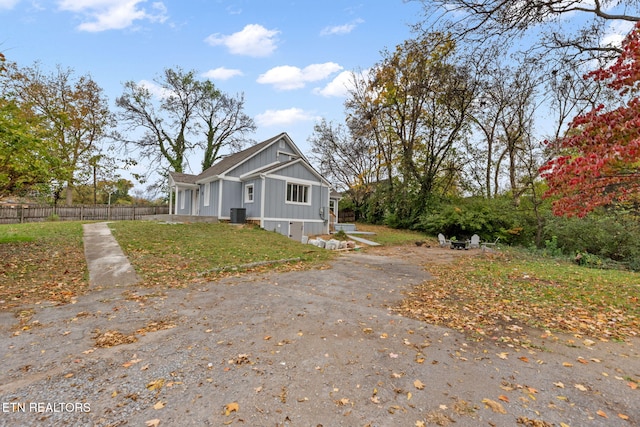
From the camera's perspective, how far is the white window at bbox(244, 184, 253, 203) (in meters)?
15.2

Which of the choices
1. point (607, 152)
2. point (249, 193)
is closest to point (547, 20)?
point (607, 152)

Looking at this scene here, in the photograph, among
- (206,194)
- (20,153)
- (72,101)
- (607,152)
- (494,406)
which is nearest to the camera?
(494,406)

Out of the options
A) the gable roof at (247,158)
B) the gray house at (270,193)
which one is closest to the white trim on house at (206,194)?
the gray house at (270,193)

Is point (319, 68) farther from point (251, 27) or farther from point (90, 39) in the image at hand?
point (90, 39)

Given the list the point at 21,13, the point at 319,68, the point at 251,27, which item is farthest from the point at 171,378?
the point at 319,68

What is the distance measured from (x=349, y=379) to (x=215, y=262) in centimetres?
604

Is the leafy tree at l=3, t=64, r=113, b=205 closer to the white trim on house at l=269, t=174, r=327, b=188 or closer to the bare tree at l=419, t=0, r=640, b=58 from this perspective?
the white trim on house at l=269, t=174, r=327, b=188

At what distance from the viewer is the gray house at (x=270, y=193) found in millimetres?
14555

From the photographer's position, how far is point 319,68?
15008 mm

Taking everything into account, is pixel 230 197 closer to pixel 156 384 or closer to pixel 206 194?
pixel 206 194

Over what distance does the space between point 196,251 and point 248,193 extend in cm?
701

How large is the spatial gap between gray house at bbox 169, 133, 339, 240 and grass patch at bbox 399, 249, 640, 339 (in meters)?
8.63

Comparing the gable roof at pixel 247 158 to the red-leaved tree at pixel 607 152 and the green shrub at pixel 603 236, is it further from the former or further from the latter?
the green shrub at pixel 603 236

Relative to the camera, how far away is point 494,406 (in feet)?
7.64
